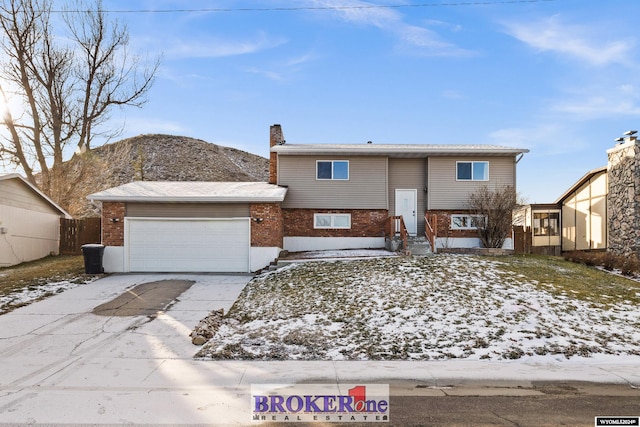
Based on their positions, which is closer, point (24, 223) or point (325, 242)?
point (325, 242)

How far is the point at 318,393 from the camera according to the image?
5141 millimetres

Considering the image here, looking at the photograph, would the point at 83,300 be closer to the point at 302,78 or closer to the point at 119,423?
the point at 119,423

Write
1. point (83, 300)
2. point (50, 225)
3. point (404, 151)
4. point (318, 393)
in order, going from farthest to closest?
point (50, 225) < point (404, 151) < point (83, 300) < point (318, 393)

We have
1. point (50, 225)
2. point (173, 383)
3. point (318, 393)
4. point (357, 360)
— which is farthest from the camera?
point (50, 225)

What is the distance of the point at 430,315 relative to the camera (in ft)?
28.6

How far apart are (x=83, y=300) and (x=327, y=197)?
32.7 feet

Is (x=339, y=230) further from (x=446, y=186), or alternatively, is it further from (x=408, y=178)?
(x=446, y=186)

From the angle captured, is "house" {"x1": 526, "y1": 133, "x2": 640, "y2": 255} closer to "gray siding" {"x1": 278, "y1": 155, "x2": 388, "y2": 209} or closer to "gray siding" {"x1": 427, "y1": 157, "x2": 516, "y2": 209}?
"gray siding" {"x1": 427, "y1": 157, "x2": 516, "y2": 209}

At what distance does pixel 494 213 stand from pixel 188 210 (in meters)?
12.2

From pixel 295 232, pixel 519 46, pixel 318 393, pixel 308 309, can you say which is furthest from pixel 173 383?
pixel 519 46

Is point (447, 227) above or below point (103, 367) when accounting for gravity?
above

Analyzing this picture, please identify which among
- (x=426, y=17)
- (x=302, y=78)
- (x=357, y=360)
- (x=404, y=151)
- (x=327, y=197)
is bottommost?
(x=357, y=360)

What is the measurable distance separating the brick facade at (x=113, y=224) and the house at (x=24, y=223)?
5055 mm

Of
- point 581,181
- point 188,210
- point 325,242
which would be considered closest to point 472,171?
point 325,242
